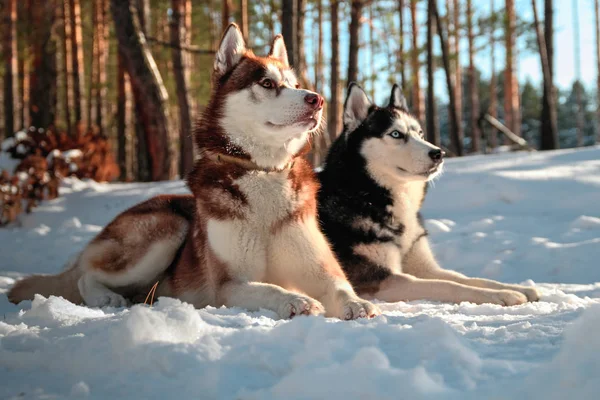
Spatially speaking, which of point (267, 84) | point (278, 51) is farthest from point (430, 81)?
point (267, 84)

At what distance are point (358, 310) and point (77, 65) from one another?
16.4 metres

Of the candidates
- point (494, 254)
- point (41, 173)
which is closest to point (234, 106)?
point (494, 254)

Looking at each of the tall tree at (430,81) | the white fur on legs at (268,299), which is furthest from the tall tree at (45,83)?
the white fur on legs at (268,299)

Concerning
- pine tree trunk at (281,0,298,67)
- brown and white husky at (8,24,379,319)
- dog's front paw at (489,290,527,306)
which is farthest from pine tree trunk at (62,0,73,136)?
dog's front paw at (489,290,527,306)

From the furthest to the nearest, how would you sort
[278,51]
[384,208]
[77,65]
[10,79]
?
[77,65] < [10,79] < [384,208] < [278,51]

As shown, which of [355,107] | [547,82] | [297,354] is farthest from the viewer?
[547,82]

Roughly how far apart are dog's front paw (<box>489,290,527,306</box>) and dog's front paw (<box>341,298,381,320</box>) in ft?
3.75

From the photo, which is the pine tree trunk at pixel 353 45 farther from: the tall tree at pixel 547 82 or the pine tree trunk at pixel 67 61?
the pine tree trunk at pixel 67 61

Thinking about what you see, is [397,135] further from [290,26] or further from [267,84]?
[290,26]

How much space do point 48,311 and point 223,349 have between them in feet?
3.53

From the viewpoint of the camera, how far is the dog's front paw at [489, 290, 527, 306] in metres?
3.51

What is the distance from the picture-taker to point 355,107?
430 cm

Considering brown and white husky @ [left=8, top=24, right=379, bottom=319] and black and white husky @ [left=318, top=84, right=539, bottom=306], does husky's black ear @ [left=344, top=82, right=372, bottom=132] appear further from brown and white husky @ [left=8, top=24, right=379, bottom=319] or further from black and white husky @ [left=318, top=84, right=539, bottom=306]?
brown and white husky @ [left=8, top=24, right=379, bottom=319]

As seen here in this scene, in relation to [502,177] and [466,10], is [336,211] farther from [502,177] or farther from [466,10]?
[466,10]
